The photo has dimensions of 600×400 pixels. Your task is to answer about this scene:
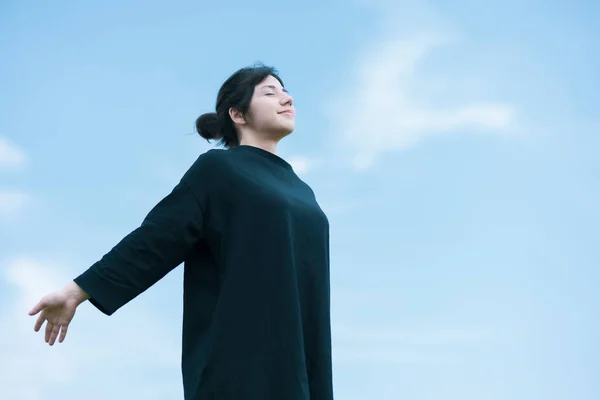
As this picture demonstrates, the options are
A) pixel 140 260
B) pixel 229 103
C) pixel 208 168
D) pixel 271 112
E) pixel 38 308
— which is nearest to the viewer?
pixel 38 308

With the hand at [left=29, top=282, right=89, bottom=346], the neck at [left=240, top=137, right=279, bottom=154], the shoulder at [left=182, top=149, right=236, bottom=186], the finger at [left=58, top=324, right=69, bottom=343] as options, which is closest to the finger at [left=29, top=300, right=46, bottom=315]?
the hand at [left=29, top=282, right=89, bottom=346]

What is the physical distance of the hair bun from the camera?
12.6 feet

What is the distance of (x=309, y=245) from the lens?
345cm

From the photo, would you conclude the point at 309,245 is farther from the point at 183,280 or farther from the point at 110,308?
the point at 110,308

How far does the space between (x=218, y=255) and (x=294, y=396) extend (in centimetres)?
61

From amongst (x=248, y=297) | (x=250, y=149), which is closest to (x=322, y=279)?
(x=248, y=297)

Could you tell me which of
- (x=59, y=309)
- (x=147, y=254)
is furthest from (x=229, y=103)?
(x=59, y=309)

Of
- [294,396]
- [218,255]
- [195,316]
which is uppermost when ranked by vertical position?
[218,255]

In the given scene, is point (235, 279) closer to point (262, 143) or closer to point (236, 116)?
point (262, 143)

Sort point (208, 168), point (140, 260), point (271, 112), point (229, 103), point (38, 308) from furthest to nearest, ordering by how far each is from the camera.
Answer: point (229, 103) < point (271, 112) < point (208, 168) < point (140, 260) < point (38, 308)

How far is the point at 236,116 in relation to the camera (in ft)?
12.4

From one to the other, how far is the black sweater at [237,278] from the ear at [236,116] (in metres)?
0.26

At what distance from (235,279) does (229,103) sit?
0.94 metres

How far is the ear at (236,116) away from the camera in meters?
3.76
